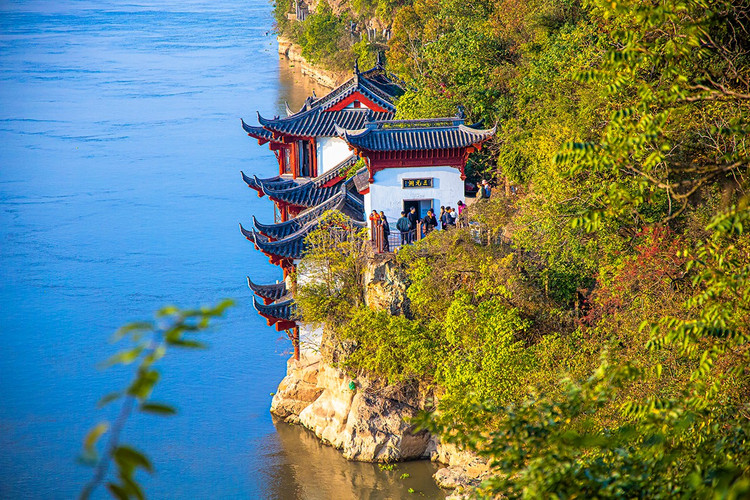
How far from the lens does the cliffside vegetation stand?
972 centimetres

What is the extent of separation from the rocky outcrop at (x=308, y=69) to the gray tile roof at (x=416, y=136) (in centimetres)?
4524

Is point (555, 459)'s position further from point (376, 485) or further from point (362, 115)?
point (362, 115)

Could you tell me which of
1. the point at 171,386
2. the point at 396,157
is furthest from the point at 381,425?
the point at 171,386

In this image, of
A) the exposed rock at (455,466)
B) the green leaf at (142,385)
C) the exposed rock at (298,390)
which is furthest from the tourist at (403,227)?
the green leaf at (142,385)

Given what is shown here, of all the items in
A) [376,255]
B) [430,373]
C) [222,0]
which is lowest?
[430,373]

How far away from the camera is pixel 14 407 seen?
1135 inches

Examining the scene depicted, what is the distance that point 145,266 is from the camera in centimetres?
4047

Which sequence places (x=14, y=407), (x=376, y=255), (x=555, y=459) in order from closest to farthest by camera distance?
(x=555, y=459) → (x=376, y=255) → (x=14, y=407)

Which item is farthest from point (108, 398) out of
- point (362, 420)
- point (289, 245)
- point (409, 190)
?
point (289, 245)

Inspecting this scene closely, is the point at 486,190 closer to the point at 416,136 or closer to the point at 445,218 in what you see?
the point at 445,218

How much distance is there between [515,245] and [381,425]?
17.8 ft

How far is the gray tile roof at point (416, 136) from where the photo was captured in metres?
24.3

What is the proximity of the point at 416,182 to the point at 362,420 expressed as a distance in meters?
6.51

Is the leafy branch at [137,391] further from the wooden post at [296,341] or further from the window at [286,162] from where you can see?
the window at [286,162]
